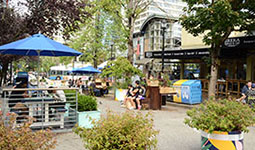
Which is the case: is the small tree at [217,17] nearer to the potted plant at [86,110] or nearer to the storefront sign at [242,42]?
the storefront sign at [242,42]

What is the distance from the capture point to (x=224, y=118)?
4738mm

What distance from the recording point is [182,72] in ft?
75.7

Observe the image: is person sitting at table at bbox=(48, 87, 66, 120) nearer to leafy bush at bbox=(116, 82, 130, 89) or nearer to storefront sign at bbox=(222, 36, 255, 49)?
leafy bush at bbox=(116, 82, 130, 89)

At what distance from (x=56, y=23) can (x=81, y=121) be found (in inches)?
280

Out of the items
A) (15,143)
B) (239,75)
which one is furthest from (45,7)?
(239,75)

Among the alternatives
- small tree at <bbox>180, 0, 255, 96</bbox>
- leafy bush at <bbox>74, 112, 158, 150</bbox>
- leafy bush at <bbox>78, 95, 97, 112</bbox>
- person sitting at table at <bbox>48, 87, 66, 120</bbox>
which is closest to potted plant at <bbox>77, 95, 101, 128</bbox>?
leafy bush at <bbox>78, 95, 97, 112</bbox>

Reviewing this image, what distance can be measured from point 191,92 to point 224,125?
9.58 meters

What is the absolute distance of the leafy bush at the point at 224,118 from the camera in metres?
4.71

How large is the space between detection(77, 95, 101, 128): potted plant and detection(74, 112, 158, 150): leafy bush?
347cm

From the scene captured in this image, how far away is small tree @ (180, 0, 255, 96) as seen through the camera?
996 centimetres

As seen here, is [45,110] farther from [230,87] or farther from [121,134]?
[230,87]

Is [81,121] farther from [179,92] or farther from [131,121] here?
[179,92]

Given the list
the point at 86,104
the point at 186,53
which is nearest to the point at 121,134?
the point at 86,104

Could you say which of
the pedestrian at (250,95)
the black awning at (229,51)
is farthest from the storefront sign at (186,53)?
the pedestrian at (250,95)
